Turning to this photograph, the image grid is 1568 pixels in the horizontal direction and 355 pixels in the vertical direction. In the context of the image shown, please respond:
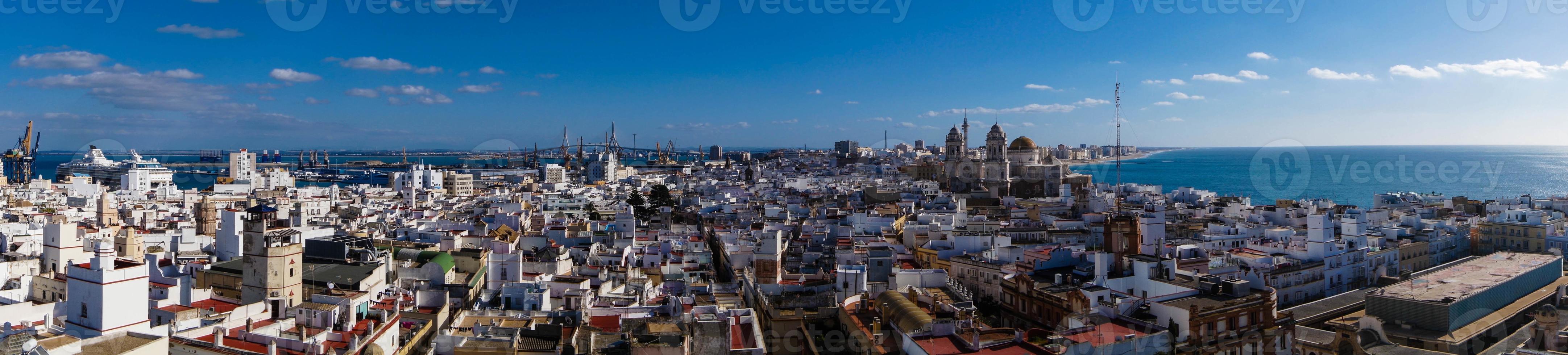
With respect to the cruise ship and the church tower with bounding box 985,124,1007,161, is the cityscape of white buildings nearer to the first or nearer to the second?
the church tower with bounding box 985,124,1007,161

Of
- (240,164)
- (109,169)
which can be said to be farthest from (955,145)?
(109,169)

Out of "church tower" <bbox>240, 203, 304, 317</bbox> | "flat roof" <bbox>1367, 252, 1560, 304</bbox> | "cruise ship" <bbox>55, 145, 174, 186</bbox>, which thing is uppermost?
"cruise ship" <bbox>55, 145, 174, 186</bbox>

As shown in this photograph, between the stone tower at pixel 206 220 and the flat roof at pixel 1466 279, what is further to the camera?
the stone tower at pixel 206 220

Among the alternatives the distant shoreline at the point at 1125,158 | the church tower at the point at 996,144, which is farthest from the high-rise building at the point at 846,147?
the church tower at the point at 996,144

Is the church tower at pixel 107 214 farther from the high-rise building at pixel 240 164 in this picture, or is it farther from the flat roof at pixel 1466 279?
the high-rise building at pixel 240 164

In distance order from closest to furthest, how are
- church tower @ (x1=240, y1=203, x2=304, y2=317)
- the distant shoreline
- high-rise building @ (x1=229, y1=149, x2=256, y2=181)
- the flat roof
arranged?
church tower @ (x1=240, y1=203, x2=304, y2=317), the flat roof, high-rise building @ (x1=229, y1=149, x2=256, y2=181), the distant shoreline

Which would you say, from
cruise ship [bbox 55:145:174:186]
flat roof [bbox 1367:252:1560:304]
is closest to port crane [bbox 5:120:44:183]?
cruise ship [bbox 55:145:174:186]

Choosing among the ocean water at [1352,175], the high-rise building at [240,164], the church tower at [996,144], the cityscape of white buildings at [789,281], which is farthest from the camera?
the high-rise building at [240,164]
